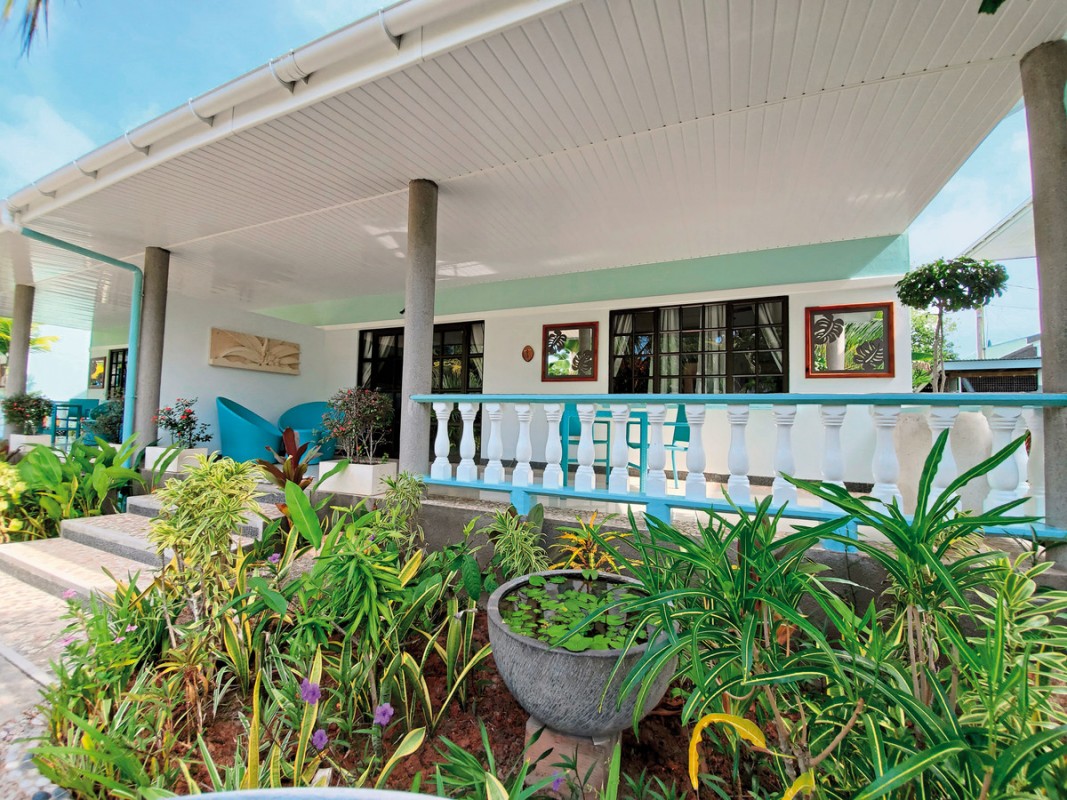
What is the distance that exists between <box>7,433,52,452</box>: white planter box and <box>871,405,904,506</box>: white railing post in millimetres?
9582

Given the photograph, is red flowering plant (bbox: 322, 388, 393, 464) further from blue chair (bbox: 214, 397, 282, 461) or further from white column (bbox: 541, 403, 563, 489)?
white column (bbox: 541, 403, 563, 489)

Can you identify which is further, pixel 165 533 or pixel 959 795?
pixel 165 533

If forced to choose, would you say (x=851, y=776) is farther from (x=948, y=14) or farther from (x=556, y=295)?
(x=556, y=295)

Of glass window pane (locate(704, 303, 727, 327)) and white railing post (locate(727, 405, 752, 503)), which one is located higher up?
glass window pane (locate(704, 303, 727, 327))

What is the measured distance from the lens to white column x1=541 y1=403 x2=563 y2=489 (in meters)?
2.85

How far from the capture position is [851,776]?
3.52ft

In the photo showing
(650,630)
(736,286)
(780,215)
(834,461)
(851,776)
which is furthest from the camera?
(736,286)

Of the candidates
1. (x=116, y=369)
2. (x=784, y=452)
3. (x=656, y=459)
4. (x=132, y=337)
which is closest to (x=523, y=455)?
(x=656, y=459)

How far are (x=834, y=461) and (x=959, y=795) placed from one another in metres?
1.78

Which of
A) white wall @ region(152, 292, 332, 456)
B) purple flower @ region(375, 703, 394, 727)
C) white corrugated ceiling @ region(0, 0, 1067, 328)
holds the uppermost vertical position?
white corrugated ceiling @ region(0, 0, 1067, 328)

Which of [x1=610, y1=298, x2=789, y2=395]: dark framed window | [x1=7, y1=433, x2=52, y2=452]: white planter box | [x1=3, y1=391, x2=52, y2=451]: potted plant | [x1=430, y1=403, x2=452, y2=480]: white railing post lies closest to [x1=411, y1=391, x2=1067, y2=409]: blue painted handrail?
[x1=430, y1=403, x2=452, y2=480]: white railing post

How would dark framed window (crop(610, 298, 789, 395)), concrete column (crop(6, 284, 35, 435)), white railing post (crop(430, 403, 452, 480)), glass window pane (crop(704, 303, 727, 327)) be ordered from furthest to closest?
concrete column (crop(6, 284, 35, 435))
glass window pane (crop(704, 303, 727, 327))
dark framed window (crop(610, 298, 789, 395))
white railing post (crop(430, 403, 452, 480))

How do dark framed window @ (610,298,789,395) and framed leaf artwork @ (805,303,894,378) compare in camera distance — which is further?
dark framed window @ (610,298,789,395)

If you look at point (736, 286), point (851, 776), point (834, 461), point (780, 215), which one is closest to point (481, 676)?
point (851, 776)
